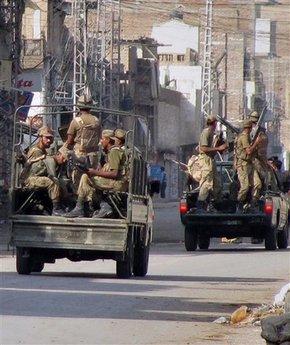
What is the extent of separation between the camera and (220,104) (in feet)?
332

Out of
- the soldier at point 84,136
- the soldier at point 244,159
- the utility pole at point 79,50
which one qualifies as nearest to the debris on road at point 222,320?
the soldier at point 84,136

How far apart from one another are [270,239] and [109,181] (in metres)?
9.93

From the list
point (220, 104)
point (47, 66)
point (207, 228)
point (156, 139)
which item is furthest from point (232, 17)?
point (207, 228)

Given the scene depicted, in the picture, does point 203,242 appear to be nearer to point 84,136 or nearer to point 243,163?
point 243,163

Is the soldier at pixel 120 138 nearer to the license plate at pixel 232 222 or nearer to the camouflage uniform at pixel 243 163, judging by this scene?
the camouflage uniform at pixel 243 163

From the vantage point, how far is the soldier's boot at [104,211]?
2057cm

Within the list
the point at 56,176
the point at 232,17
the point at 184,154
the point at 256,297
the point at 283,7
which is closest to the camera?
the point at 256,297

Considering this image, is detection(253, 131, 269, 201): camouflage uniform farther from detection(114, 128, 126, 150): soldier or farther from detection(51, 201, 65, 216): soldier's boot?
detection(51, 201, 65, 216): soldier's boot

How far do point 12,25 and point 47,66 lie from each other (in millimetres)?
14220

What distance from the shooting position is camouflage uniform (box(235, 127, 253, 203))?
28.5 m

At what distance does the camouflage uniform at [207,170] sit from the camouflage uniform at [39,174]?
7800 millimetres

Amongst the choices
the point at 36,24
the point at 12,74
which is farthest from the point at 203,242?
the point at 36,24

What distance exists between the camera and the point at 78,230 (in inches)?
806

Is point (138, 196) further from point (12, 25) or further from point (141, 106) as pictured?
point (141, 106)
